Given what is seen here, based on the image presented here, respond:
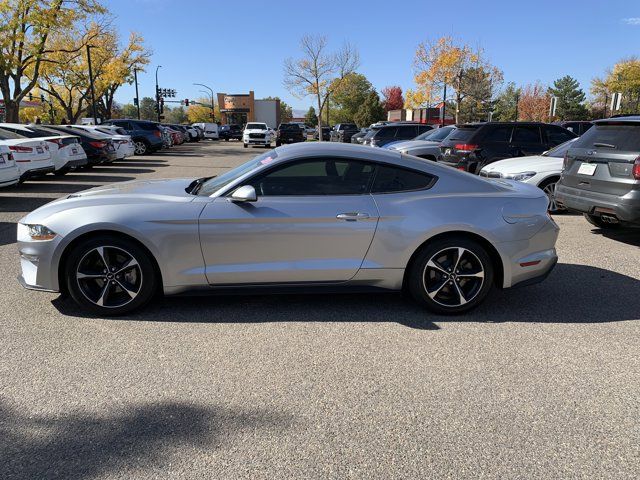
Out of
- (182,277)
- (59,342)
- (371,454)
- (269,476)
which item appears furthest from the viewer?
(182,277)

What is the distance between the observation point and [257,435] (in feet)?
8.70

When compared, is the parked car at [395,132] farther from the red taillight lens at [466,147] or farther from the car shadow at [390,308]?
the car shadow at [390,308]

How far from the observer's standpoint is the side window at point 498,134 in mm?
10695

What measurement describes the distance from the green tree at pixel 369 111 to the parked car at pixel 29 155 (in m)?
78.1

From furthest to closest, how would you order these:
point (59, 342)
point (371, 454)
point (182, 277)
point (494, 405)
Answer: point (182, 277) → point (59, 342) → point (494, 405) → point (371, 454)

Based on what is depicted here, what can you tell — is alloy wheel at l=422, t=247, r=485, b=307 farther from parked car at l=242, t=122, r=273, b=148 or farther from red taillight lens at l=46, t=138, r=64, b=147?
parked car at l=242, t=122, r=273, b=148

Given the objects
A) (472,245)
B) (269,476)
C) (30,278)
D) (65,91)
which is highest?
(65,91)

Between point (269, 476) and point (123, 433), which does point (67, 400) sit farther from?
point (269, 476)

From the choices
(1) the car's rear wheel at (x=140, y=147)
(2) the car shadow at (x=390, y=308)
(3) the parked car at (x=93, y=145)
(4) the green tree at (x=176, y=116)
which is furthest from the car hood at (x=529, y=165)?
(4) the green tree at (x=176, y=116)

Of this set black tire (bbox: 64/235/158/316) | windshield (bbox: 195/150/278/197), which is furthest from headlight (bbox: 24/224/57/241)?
windshield (bbox: 195/150/278/197)

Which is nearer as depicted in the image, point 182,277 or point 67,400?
point 67,400

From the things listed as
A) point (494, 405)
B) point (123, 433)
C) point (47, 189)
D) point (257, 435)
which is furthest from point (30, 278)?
point (47, 189)

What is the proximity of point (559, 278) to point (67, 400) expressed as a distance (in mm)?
4798

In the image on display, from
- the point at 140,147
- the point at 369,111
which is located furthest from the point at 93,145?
the point at 369,111
